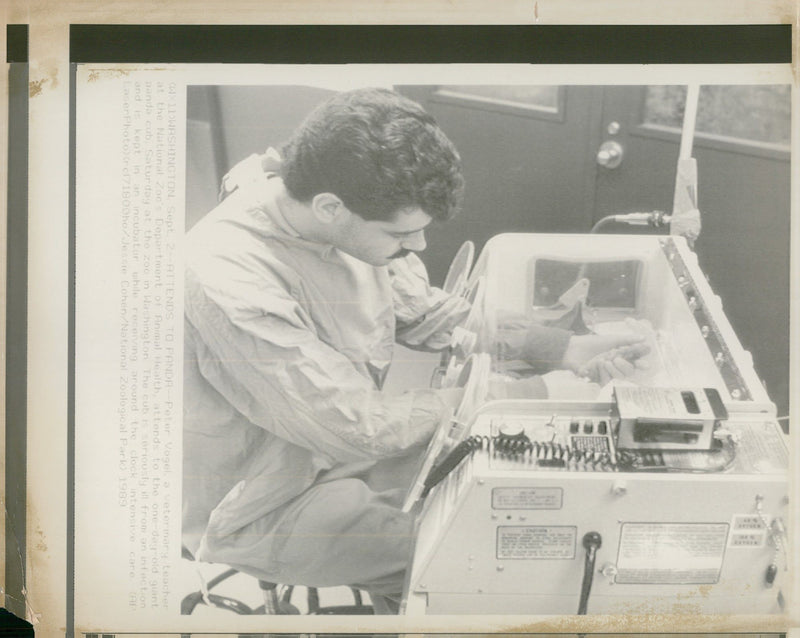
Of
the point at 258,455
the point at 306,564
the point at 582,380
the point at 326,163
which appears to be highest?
the point at 326,163

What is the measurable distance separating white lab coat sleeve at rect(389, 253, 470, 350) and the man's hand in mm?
185

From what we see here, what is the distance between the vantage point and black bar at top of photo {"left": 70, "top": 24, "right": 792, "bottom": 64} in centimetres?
145

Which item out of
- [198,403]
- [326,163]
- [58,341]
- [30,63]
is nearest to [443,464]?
[198,403]

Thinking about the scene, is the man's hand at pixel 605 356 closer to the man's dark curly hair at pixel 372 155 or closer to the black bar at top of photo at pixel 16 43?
the man's dark curly hair at pixel 372 155

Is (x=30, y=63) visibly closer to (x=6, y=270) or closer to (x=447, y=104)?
Answer: (x=6, y=270)

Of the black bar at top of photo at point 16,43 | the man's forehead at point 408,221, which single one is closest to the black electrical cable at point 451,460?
the man's forehead at point 408,221

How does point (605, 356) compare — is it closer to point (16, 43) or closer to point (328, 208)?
point (328, 208)

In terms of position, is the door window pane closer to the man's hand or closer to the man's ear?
the man's hand

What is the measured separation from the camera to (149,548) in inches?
59.3

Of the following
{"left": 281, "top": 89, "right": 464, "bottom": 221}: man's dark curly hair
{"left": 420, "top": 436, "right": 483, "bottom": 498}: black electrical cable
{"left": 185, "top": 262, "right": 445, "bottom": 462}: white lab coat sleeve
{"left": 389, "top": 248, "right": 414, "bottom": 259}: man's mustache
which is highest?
{"left": 281, "top": 89, "right": 464, "bottom": 221}: man's dark curly hair

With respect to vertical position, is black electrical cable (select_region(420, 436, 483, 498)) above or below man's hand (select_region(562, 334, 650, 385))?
below

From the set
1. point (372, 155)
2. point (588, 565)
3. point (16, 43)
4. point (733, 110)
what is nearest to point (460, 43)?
point (372, 155)

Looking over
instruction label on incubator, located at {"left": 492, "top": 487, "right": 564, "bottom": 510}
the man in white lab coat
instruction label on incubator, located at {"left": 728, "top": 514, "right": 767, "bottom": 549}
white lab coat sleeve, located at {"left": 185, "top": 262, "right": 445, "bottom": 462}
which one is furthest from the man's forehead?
instruction label on incubator, located at {"left": 728, "top": 514, "right": 767, "bottom": 549}

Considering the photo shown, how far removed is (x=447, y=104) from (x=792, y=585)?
3.06 ft
